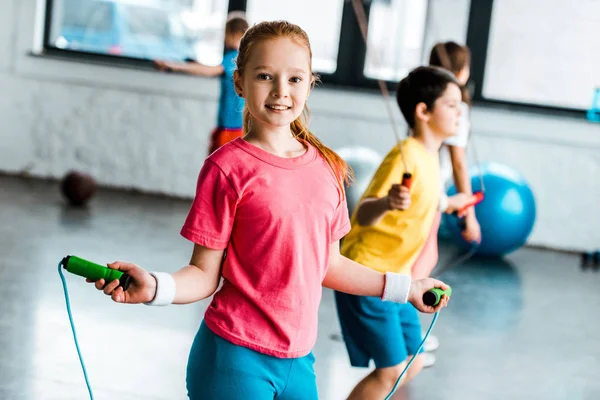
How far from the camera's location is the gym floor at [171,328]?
2742mm

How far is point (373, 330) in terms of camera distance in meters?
2.20

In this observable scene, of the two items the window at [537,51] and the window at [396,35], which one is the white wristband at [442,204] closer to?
the window at [537,51]

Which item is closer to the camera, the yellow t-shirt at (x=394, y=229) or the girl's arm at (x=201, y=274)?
the girl's arm at (x=201, y=274)

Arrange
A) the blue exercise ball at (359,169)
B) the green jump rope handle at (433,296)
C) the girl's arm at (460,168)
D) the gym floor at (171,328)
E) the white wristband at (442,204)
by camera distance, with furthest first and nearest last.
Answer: the blue exercise ball at (359,169) → the girl's arm at (460,168) → the gym floor at (171,328) → the white wristband at (442,204) → the green jump rope handle at (433,296)

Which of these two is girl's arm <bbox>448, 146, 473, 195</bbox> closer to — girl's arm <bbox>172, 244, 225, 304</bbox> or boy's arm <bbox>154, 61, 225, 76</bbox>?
girl's arm <bbox>172, 244, 225, 304</bbox>

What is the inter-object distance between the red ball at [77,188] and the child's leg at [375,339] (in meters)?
3.43

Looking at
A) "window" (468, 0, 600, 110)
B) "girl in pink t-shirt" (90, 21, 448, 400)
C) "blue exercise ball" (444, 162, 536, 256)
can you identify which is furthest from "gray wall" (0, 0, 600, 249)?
"girl in pink t-shirt" (90, 21, 448, 400)

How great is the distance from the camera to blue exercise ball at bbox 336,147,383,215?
4.90 m

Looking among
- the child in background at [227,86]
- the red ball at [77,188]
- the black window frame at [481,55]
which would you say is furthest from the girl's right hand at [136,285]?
the black window frame at [481,55]

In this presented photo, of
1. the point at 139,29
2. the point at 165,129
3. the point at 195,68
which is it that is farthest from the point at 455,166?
the point at 139,29

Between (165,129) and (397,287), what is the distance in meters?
4.71

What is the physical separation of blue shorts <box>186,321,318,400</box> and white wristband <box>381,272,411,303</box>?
19 centimetres

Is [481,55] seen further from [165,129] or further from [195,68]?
[165,129]

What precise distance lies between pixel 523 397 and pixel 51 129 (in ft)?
14.0
